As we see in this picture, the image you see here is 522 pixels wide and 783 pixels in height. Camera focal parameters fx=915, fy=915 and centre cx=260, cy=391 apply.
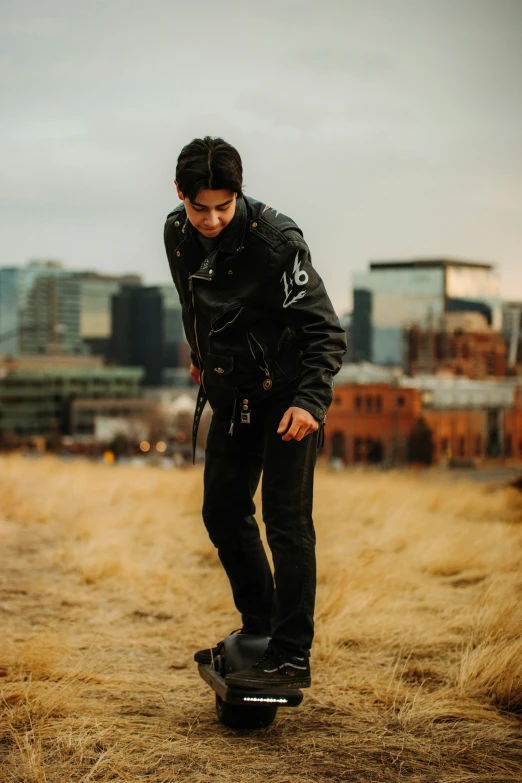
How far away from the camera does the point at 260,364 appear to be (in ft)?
9.58

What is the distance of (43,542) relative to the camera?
21.4ft

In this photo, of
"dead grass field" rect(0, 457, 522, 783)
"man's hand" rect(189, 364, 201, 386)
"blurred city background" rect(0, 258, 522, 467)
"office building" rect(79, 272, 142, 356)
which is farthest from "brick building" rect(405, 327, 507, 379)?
"office building" rect(79, 272, 142, 356)

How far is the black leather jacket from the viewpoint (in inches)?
113

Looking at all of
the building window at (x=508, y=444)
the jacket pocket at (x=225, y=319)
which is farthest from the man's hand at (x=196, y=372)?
the building window at (x=508, y=444)

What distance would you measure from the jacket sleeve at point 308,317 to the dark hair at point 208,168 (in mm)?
271

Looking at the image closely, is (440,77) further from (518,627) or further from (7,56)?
(518,627)

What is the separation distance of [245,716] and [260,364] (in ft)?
3.61

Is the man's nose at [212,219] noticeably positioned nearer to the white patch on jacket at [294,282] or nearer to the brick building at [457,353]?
the white patch on jacket at [294,282]

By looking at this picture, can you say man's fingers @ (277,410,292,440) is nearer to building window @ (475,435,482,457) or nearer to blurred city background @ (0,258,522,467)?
blurred city background @ (0,258,522,467)

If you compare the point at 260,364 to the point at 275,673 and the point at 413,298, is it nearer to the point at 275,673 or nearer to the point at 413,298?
the point at 275,673

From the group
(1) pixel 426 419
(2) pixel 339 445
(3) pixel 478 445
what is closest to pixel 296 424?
(3) pixel 478 445

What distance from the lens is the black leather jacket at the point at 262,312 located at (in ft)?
9.40

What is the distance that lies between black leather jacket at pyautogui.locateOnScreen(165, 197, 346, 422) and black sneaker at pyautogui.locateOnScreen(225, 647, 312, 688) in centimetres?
75

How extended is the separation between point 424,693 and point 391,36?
25.3 feet
